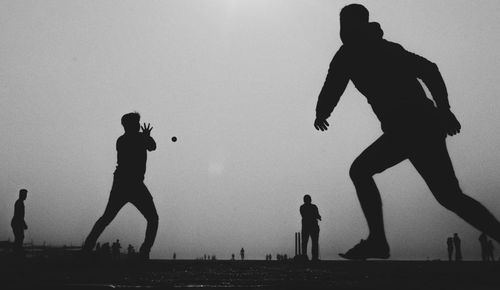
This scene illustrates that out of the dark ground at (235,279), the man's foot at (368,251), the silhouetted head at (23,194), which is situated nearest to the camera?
the dark ground at (235,279)

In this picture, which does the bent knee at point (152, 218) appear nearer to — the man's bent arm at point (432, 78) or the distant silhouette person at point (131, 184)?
the distant silhouette person at point (131, 184)

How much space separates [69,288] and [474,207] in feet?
9.08

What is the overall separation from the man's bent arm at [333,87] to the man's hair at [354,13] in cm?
26

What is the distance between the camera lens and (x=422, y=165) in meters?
3.47

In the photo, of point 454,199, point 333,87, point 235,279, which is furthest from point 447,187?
point 235,279

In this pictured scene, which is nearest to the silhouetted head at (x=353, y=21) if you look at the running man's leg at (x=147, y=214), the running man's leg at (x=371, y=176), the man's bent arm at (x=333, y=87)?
the man's bent arm at (x=333, y=87)

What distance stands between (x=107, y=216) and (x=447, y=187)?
5.48 meters

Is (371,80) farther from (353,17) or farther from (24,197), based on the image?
(24,197)

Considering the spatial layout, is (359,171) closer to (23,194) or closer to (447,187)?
(447,187)

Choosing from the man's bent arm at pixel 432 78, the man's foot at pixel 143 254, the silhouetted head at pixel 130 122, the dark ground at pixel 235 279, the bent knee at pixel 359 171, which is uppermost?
the silhouetted head at pixel 130 122

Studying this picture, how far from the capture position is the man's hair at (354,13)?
379 centimetres

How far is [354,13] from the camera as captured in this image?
3791mm

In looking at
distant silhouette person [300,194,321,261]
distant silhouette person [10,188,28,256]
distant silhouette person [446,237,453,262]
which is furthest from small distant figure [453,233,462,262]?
distant silhouette person [10,188,28,256]

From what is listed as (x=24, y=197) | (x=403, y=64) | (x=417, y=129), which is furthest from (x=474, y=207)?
(x=24, y=197)
